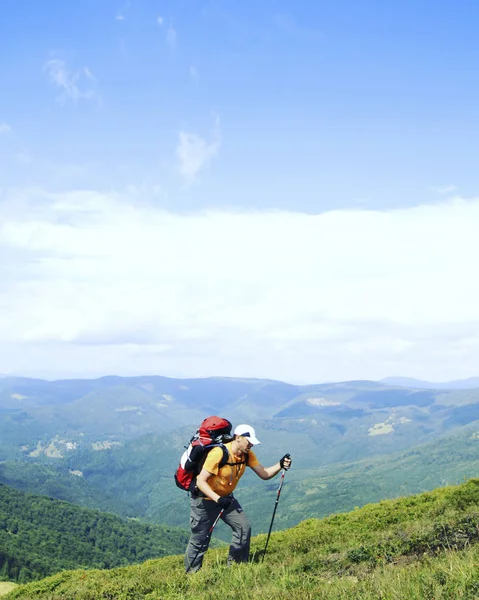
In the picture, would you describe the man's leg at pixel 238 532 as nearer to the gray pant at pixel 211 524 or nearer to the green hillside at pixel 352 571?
the gray pant at pixel 211 524

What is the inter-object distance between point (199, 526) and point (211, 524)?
273mm

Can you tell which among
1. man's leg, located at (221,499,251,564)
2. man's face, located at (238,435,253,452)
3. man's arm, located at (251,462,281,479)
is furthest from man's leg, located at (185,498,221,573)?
man's face, located at (238,435,253,452)

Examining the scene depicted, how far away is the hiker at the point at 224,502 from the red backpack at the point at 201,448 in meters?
0.22

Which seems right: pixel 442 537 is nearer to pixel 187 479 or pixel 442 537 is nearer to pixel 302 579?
pixel 302 579

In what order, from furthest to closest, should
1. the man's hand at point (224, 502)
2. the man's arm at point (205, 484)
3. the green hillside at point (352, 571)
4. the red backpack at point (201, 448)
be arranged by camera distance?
the red backpack at point (201, 448), the man's hand at point (224, 502), the man's arm at point (205, 484), the green hillside at point (352, 571)

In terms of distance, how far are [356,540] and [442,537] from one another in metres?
2.50

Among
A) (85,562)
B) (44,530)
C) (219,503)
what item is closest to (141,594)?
(219,503)

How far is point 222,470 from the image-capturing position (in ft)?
36.9

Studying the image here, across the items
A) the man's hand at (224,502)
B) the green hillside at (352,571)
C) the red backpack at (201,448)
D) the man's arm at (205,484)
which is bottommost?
the green hillside at (352,571)

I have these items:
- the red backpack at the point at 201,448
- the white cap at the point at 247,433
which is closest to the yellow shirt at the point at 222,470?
the red backpack at the point at 201,448

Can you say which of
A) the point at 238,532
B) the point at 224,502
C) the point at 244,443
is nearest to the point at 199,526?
the point at 238,532

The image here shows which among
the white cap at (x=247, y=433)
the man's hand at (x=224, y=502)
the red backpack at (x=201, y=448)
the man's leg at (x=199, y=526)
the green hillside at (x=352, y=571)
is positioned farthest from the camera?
the man's leg at (x=199, y=526)

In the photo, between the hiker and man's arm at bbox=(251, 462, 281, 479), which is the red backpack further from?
man's arm at bbox=(251, 462, 281, 479)

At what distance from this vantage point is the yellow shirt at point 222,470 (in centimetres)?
1104
